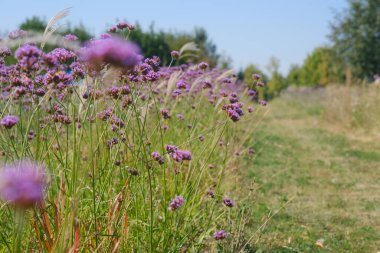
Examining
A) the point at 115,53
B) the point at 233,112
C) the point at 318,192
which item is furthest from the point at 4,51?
the point at 318,192

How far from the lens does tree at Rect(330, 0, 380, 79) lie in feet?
64.6

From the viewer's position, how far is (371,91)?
1084 centimetres

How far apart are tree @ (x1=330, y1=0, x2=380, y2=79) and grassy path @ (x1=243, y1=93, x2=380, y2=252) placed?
1084cm

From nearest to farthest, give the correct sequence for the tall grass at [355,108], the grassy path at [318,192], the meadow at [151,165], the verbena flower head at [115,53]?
1. the verbena flower head at [115,53]
2. the meadow at [151,165]
3. the grassy path at [318,192]
4. the tall grass at [355,108]

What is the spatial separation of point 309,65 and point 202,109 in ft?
99.2

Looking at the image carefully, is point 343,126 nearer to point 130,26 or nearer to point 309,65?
point 130,26

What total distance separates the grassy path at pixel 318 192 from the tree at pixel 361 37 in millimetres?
10836

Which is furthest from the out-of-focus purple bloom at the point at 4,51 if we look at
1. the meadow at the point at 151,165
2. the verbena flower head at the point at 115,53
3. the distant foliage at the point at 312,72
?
the distant foliage at the point at 312,72

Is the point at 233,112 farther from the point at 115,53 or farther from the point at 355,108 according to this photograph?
the point at 355,108

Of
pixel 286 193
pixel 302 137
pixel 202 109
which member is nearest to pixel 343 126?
pixel 302 137

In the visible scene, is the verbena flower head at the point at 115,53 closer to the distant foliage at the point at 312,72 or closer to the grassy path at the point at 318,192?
the grassy path at the point at 318,192

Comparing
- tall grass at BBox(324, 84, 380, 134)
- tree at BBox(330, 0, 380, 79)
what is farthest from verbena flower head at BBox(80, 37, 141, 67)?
tree at BBox(330, 0, 380, 79)

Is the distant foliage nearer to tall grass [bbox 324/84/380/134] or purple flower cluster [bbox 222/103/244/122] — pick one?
tall grass [bbox 324/84/380/134]

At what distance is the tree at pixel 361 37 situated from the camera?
19.7 m
